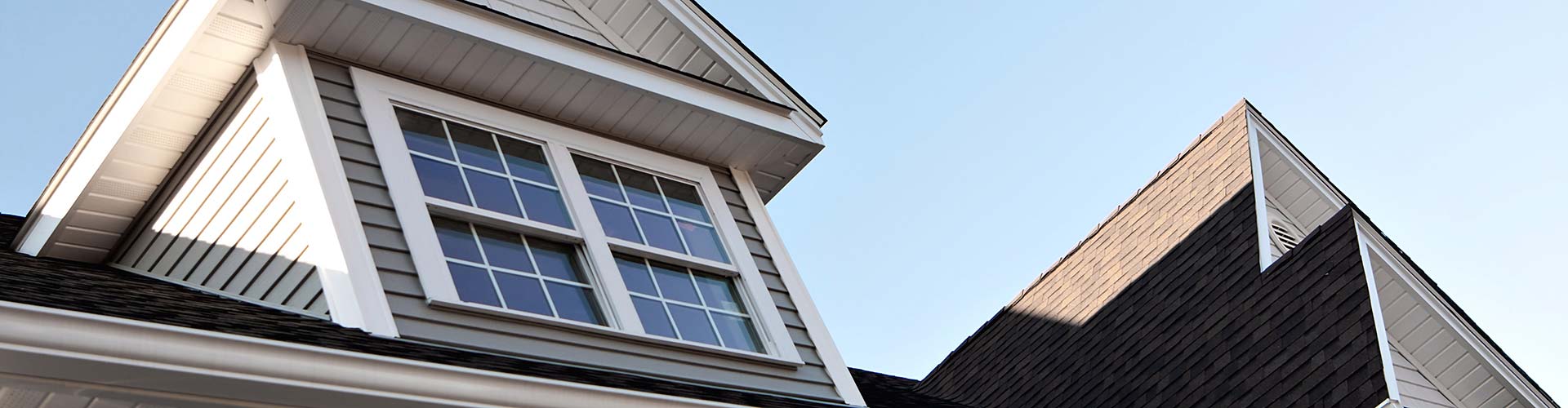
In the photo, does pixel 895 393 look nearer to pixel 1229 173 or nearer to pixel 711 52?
pixel 711 52

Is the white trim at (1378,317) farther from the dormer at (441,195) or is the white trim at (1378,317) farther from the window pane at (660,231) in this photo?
the window pane at (660,231)

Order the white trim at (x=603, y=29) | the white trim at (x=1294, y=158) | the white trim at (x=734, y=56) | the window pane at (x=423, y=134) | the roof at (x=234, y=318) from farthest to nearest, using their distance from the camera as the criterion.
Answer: the white trim at (x=1294, y=158)
the white trim at (x=603, y=29)
the white trim at (x=734, y=56)
the window pane at (x=423, y=134)
the roof at (x=234, y=318)

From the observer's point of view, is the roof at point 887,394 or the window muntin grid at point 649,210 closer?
the window muntin grid at point 649,210

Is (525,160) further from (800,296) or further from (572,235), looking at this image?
(800,296)

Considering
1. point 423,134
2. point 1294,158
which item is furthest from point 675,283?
point 1294,158

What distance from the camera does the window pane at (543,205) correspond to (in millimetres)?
6031

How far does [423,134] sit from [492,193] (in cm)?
42

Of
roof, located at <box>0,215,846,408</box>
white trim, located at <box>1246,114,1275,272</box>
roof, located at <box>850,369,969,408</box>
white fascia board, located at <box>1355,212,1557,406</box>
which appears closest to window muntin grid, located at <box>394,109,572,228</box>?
roof, located at <box>0,215,846,408</box>

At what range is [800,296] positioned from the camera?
688 centimetres

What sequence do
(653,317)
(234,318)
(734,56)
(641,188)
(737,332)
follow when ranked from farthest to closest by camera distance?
1. (734,56)
2. (641,188)
3. (737,332)
4. (653,317)
5. (234,318)

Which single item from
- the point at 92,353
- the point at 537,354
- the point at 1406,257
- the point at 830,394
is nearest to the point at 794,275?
the point at 830,394

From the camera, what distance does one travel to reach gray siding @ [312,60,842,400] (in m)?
5.12

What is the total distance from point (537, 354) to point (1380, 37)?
55.6ft

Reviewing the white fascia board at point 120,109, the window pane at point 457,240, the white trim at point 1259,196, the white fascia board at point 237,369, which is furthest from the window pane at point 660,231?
the white trim at point 1259,196
